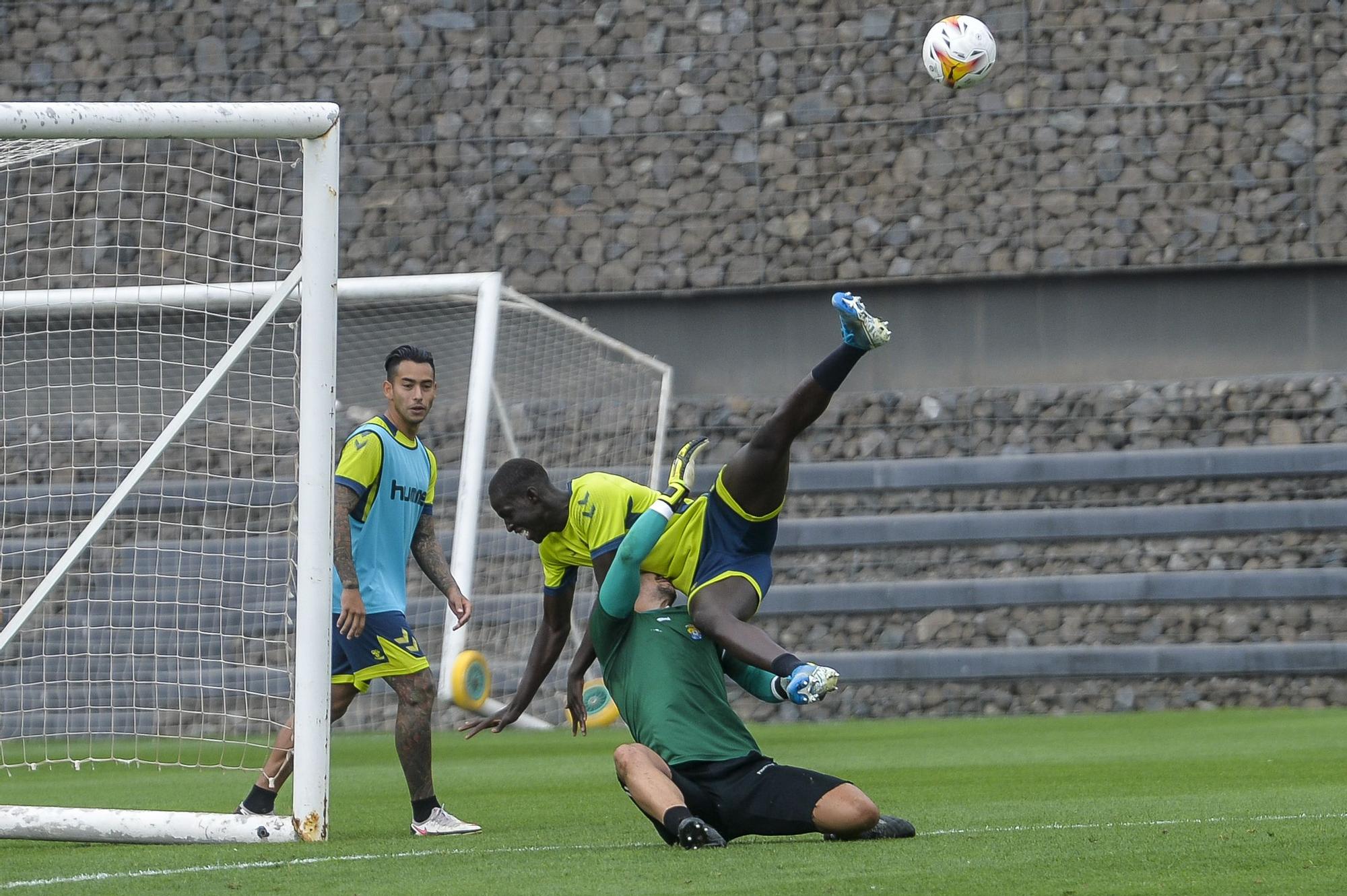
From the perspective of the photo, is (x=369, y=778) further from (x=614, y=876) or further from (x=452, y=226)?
(x=452, y=226)

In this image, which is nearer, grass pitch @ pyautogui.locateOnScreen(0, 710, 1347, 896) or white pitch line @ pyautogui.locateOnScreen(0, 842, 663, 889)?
grass pitch @ pyautogui.locateOnScreen(0, 710, 1347, 896)

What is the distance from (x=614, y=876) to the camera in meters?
4.61

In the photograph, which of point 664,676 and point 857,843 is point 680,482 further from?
point 857,843

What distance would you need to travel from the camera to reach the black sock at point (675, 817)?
502 cm

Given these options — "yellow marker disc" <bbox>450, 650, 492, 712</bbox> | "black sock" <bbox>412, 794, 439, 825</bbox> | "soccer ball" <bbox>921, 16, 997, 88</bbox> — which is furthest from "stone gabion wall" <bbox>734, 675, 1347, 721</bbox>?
"black sock" <bbox>412, 794, 439, 825</bbox>

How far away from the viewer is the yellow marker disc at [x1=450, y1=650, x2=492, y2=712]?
1043cm

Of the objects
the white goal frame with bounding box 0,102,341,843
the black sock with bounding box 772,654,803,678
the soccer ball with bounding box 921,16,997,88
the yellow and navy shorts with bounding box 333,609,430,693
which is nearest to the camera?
the black sock with bounding box 772,654,803,678

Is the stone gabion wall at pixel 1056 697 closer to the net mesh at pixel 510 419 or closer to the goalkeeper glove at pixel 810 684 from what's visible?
the net mesh at pixel 510 419

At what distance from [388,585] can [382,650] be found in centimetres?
26

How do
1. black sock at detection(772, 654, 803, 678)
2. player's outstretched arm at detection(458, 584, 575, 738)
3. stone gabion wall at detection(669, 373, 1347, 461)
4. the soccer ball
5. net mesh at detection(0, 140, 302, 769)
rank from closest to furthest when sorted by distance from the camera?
1. black sock at detection(772, 654, 803, 678)
2. player's outstretched arm at detection(458, 584, 575, 738)
3. the soccer ball
4. net mesh at detection(0, 140, 302, 769)
5. stone gabion wall at detection(669, 373, 1347, 461)

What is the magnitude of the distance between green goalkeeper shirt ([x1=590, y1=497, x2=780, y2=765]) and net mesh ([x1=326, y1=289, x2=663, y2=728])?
282 inches

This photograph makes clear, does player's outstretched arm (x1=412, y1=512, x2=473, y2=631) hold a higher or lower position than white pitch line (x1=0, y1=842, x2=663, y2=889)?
higher

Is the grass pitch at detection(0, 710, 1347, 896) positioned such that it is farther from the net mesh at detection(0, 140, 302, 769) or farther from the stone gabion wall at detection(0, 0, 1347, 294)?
the stone gabion wall at detection(0, 0, 1347, 294)

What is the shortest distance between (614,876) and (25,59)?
14.6m
